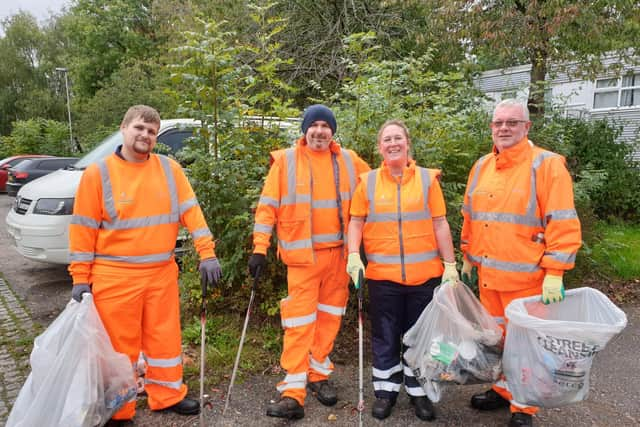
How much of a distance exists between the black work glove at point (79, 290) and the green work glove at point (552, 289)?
273 cm

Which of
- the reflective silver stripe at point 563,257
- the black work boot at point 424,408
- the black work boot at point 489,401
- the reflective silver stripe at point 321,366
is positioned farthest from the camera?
the reflective silver stripe at point 321,366

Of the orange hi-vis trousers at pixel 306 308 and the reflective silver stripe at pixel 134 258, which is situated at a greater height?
the reflective silver stripe at pixel 134 258

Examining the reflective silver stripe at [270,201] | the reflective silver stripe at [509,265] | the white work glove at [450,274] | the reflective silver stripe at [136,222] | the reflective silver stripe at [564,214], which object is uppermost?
the reflective silver stripe at [270,201]

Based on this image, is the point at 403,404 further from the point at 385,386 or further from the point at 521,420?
the point at 521,420

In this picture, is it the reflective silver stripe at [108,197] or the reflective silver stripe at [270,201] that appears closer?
the reflective silver stripe at [108,197]

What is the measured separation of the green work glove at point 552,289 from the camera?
2734mm

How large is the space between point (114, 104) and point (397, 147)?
17.2 m

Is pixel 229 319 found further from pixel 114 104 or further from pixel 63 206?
pixel 114 104

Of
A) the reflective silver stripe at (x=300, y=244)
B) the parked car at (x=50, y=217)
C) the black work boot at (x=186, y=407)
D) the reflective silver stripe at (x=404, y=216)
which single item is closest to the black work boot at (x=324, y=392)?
the black work boot at (x=186, y=407)

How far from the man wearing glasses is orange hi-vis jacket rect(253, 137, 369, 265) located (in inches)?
36.8

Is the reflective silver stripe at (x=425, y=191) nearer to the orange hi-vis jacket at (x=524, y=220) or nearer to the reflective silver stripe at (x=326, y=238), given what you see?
the orange hi-vis jacket at (x=524, y=220)

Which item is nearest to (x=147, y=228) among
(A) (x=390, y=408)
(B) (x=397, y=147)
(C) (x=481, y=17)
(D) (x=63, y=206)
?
(B) (x=397, y=147)

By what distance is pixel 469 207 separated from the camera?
129 inches

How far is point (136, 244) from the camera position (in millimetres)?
2883
